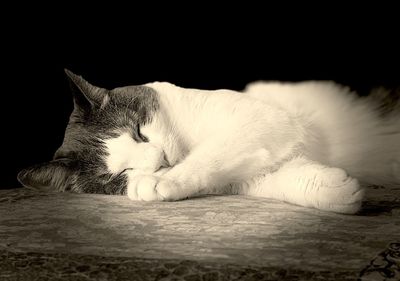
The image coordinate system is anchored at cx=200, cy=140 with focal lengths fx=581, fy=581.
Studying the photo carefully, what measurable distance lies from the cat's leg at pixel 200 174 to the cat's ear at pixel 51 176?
0.87 feet

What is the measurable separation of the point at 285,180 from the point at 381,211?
36 centimetres

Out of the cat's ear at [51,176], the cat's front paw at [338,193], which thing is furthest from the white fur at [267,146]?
the cat's ear at [51,176]

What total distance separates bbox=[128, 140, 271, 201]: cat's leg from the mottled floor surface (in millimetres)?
44

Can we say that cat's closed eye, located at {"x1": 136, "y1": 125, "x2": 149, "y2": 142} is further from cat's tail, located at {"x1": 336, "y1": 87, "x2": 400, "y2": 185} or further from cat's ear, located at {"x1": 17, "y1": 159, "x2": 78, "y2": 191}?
cat's tail, located at {"x1": 336, "y1": 87, "x2": 400, "y2": 185}

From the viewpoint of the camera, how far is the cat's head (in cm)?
212

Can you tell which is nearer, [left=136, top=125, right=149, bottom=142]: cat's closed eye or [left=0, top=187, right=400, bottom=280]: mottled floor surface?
[left=0, top=187, right=400, bottom=280]: mottled floor surface

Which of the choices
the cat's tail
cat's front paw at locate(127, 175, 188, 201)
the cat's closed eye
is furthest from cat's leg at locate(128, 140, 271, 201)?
the cat's tail

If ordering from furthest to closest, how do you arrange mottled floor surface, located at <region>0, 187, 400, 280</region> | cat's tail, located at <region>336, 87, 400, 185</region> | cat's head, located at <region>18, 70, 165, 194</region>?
cat's tail, located at <region>336, 87, 400, 185</region>, cat's head, located at <region>18, 70, 165, 194</region>, mottled floor surface, located at <region>0, 187, 400, 280</region>

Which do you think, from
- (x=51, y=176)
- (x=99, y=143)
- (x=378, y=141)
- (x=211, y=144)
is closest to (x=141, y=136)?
(x=99, y=143)

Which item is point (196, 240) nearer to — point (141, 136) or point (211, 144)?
point (211, 144)

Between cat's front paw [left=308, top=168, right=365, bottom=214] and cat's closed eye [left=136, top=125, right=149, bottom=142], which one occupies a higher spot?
cat's closed eye [left=136, top=125, right=149, bottom=142]

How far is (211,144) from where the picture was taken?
81.7 inches

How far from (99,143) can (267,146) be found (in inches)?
24.6

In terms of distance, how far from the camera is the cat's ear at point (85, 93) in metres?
2.17
